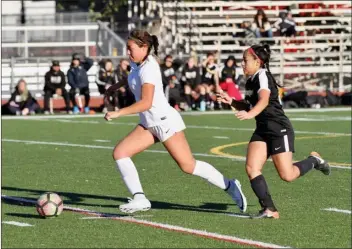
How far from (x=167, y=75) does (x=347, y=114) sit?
5.39 m

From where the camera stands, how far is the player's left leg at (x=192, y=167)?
11.1 meters

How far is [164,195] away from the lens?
42.1 ft

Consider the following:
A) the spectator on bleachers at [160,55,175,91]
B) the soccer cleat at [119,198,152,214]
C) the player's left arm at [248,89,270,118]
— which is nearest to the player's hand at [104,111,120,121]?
the soccer cleat at [119,198,152,214]

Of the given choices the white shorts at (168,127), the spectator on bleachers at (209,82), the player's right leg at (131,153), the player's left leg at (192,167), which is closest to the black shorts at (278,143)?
the player's left leg at (192,167)

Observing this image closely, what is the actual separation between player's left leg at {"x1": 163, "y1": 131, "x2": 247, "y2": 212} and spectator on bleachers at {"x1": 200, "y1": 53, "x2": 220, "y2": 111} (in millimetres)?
20956

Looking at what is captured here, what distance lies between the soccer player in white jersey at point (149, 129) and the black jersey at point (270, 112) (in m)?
0.68

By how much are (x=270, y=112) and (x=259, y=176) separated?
607 mm

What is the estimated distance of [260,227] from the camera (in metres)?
10.4

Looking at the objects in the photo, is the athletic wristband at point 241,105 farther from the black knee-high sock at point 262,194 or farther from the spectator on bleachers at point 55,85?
the spectator on bleachers at point 55,85

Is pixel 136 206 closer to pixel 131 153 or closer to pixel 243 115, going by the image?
pixel 131 153

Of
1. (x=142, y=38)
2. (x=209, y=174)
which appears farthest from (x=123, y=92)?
(x=142, y=38)

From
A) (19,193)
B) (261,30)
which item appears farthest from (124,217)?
(261,30)

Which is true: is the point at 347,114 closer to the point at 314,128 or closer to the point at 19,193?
the point at 314,128

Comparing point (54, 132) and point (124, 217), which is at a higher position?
point (124, 217)
